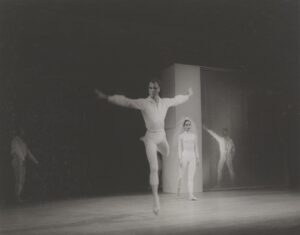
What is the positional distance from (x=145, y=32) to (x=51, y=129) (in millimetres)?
2666

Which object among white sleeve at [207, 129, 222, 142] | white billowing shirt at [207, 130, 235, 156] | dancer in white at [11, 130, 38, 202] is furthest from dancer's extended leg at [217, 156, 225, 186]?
dancer in white at [11, 130, 38, 202]

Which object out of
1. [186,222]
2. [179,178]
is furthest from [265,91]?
[186,222]

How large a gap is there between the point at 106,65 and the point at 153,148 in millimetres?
2906

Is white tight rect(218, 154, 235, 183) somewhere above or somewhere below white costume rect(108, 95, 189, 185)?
below

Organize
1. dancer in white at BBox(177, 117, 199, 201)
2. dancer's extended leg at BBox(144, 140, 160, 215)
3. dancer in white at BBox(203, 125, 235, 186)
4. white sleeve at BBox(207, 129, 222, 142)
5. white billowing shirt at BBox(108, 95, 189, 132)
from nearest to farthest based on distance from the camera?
dancer's extended leg at BBox(144, 140, 160, 215) → white billowing shirt at BBox(108, 95, 189, 132) → dancer in white at BBox(177, 117, 199, 201) → white sleeve at BBox(207, 129, 222, 142) → dancer in white at BBox(203, 125, 235, 186)

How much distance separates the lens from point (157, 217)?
4.85 metres

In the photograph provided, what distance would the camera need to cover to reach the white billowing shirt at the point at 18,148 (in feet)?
21.4

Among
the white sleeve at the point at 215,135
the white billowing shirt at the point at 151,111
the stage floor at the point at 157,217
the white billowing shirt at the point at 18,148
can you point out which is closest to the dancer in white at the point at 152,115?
the white billowing shirt at the point at 151,111

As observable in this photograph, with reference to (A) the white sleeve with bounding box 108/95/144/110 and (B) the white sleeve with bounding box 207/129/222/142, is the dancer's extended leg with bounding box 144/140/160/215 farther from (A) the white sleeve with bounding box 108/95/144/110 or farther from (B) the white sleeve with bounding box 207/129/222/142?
(B) the white sleeve with bounding box 207/129/222/142

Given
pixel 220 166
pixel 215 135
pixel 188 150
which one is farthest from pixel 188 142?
pixel 220 166

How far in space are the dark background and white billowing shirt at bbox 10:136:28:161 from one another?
50cm

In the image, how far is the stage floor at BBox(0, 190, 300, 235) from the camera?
13.5ft

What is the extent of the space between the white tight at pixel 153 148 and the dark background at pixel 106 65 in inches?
95.8

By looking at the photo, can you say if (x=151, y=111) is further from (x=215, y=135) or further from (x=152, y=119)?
(x=215, y=135)
